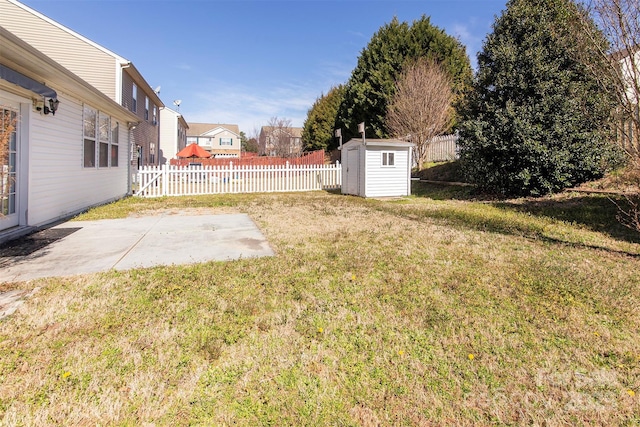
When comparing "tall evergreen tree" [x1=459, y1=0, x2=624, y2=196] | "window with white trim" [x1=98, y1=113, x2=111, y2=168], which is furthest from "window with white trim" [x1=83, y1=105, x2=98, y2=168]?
"tall evergreen tree" [x1=459, y1=0, x2=624, y2=196]

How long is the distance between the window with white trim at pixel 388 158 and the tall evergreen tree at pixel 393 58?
8.89 metres

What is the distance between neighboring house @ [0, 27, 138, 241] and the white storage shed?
8146 mm

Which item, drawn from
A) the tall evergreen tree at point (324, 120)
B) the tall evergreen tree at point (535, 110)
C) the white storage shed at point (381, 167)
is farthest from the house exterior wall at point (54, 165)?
the tall evergreen tree at point (324, 120)

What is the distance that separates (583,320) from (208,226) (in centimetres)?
587

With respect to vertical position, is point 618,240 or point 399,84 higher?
point 399,84

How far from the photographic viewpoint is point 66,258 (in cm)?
430

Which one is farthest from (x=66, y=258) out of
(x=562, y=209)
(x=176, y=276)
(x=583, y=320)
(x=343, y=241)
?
(x=562, y=209)

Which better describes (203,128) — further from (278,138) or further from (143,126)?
(143,126)

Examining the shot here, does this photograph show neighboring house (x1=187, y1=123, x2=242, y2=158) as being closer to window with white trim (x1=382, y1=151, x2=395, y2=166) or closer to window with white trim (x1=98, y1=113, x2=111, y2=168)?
window with white trim (x1=382, y1=151, x2=395, y2=166)

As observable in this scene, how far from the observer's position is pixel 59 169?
6953 mm

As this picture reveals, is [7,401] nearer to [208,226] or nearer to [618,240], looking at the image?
[208,226]

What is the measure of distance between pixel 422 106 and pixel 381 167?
6.47 m

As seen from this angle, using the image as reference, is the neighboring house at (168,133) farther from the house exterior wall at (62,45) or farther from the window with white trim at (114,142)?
the window with white trim at (114,142)

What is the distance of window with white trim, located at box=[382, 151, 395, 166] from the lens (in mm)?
12828
